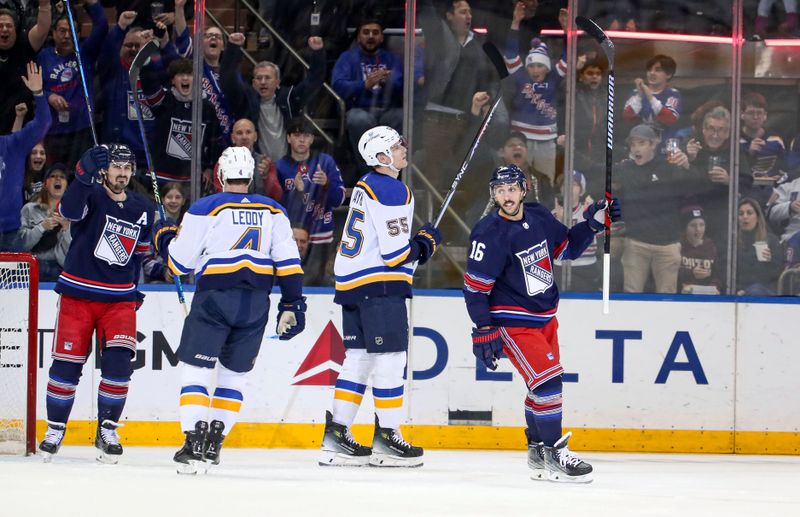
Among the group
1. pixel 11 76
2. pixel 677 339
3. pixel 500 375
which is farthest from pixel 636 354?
pixel 11 76

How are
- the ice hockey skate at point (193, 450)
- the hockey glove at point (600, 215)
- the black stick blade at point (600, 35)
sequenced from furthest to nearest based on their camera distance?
the black stick blade at point (600, 35) < the hockey glove at point (600, 215) < the ice hockey skate at point (193, 450)

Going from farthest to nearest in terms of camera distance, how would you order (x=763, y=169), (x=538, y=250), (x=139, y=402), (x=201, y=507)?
1. (x=763, y=169)
2. (x=139, y=402)
3. (x=538, y=250)
4. (x=201, y=507)

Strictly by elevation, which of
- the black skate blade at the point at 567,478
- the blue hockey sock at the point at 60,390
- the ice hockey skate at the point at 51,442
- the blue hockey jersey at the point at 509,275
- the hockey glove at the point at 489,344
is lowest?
the black skate blade at the point at 567,478

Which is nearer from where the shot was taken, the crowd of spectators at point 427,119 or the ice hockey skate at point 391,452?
the ice hockey skate at point 391,452

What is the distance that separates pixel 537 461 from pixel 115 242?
6.34ft

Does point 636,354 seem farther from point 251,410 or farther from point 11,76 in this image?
point 11,76

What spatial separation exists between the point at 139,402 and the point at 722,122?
3.24 m

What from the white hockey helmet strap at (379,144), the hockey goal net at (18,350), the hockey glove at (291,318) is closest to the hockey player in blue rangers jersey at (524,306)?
the white hockey helmet strap at (379,144)

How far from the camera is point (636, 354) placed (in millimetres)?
6418

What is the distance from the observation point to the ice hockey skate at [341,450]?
216 inches

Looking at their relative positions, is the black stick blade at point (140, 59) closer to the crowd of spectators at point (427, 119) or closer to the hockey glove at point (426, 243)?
the crowd of spectators at point (427, 119)

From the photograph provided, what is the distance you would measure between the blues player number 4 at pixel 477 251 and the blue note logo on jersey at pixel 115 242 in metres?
1.45

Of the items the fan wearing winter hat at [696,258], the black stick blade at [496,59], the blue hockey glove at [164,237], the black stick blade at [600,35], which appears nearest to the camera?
the blue hockey glove at [164,237]

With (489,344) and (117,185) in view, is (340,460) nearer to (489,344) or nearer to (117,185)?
(489,344)
